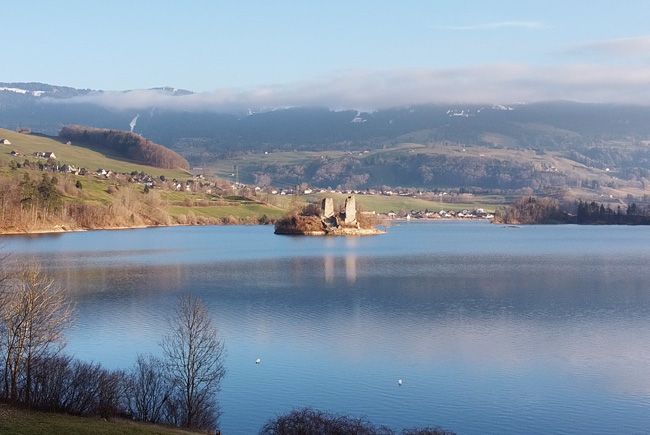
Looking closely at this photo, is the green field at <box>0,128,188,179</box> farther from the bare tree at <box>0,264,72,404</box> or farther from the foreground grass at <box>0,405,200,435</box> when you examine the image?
the foreground grass at <box>0,405,200,435</box>

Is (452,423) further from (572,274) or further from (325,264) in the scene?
(325,264)

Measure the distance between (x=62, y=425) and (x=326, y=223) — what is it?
99.4 meters

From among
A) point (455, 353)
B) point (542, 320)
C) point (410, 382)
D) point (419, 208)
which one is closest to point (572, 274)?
point (542, 320)

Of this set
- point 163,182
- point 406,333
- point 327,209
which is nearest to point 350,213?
point 327,209

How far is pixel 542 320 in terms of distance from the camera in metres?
35.4

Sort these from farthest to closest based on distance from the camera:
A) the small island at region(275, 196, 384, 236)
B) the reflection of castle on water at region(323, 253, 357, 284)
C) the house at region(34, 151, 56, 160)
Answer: the house at region(34, 151, 56, 160), the small island at region(275, 196, 384, 236), the reflection of castle on water at region(323, 253, 357, 284)

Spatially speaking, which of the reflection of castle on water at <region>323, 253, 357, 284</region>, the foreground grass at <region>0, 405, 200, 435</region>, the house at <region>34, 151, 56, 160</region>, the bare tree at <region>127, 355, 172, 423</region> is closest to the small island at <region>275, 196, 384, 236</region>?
the reflection of castle on water at <region>323, 253, 357, 284</region>

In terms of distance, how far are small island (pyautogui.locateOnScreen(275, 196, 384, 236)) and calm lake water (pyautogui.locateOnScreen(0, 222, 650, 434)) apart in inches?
1813

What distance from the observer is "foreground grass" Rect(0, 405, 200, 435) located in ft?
50.7

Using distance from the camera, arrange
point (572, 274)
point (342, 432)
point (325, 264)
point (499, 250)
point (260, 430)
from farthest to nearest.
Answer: point (499, 250) < point (325, 264) < point (572, 274) < point (260, 430) < point (342, 432)

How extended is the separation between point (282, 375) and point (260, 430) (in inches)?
216

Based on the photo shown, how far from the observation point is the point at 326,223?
115312 mm

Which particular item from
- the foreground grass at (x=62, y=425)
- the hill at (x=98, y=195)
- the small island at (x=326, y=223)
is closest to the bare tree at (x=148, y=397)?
the foreground grass at (x=62, y=425)

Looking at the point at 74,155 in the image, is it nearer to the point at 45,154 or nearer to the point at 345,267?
the point at 45,154
